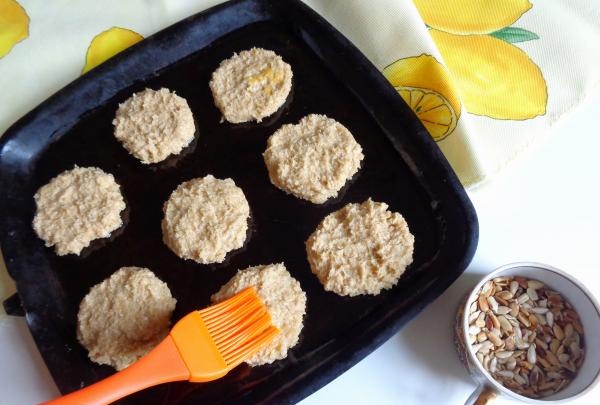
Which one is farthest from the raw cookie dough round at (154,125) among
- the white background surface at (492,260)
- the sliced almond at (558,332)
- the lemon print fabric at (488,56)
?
the sliced almond at (558,332)

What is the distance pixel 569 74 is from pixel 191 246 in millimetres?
929

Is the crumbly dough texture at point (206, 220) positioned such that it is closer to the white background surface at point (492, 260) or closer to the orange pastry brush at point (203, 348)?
the orange pastry brush at point (203, 348)

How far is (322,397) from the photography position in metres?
1.08

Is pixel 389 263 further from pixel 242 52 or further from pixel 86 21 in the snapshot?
pixel 86 21

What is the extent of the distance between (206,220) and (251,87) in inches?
12.4

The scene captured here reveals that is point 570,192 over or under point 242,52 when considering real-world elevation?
under

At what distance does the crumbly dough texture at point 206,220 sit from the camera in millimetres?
1116

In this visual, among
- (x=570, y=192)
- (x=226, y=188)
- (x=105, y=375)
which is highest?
(x=226, y=188)

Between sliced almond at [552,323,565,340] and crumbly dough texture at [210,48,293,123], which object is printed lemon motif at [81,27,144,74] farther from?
sliced almond at [552,323,565,340]

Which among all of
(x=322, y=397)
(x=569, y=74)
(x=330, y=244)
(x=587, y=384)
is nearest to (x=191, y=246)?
(x=330, y=244)

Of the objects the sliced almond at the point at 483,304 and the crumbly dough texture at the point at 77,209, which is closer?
the sliced almond at the point at 483,304

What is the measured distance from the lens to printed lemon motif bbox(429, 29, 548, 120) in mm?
1247

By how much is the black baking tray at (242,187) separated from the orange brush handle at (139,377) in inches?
5.5

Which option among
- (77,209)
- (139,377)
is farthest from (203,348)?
(77,209)
